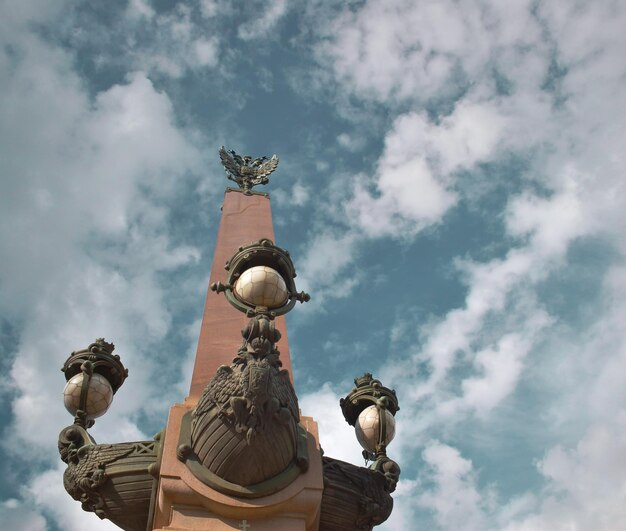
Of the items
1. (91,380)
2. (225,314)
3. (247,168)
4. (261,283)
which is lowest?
(91,380)

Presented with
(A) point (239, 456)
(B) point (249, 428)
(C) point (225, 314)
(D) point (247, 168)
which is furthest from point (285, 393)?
(D) point (247, 168)

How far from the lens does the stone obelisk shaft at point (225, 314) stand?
876 cm

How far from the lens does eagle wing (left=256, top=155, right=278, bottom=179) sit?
1579 cm

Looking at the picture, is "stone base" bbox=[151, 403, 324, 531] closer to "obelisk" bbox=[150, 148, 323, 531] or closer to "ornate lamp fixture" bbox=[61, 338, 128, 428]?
"obelisk" bbox=[150, 148, 323, 531]

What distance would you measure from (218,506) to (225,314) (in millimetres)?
3320

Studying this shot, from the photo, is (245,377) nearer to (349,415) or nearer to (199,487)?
(199,487)

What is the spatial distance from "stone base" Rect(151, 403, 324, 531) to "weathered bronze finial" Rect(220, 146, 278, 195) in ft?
25.9

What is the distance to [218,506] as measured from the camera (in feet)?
21.8

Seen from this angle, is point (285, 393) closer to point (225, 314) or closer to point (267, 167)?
point (225, 314)

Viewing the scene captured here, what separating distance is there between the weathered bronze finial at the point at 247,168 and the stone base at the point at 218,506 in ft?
25.9

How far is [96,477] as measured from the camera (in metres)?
7.03

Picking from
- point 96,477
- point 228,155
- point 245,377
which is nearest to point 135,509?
point 96,477

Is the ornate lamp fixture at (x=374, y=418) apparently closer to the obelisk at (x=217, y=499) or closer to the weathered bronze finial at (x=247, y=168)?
the obelisk at (x=217, y=499)

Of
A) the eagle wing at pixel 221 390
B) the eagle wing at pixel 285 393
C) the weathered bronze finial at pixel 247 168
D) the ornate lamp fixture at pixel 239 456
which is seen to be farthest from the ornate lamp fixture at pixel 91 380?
the weathered bronze finial at pixel 247 168
